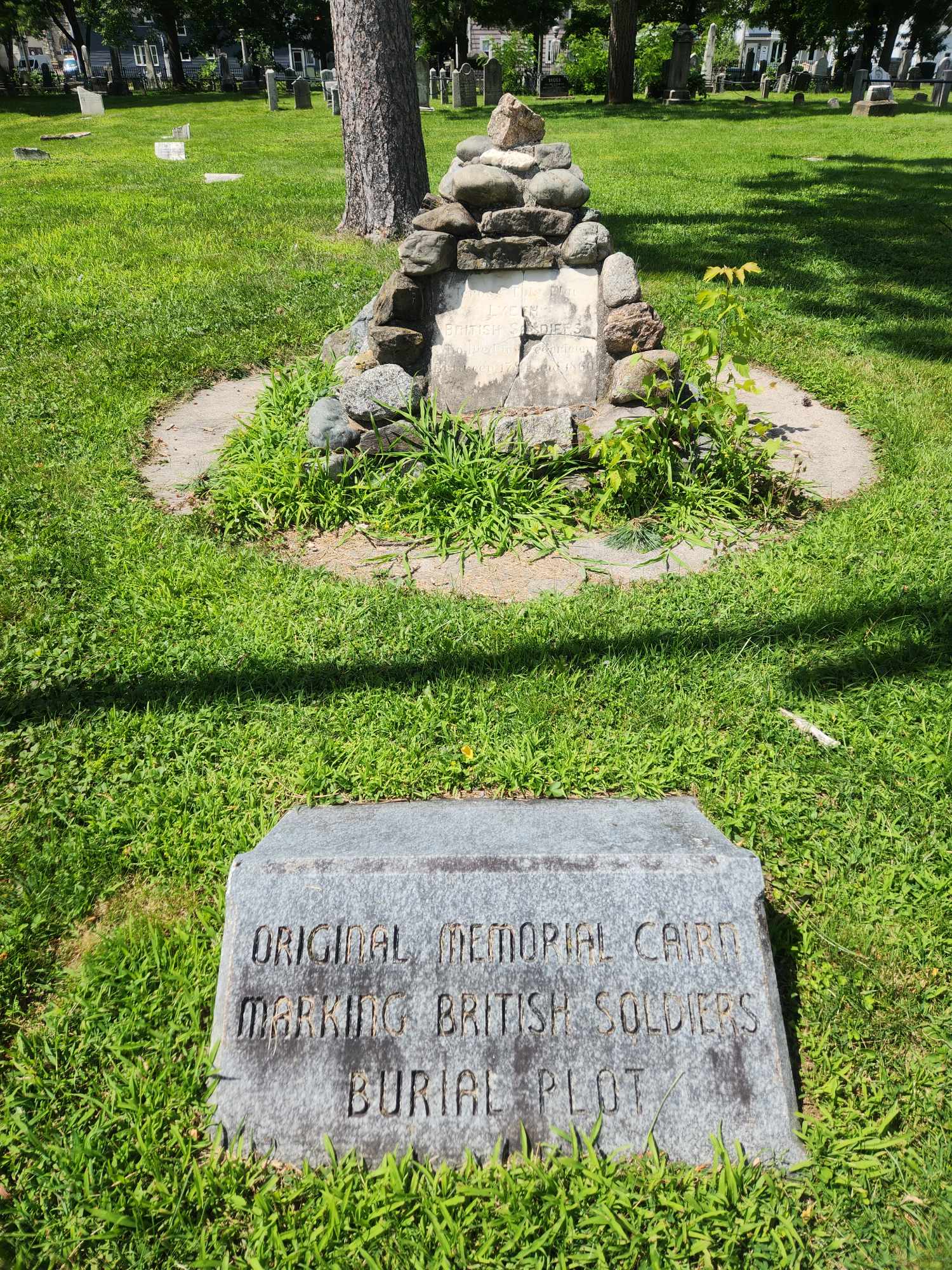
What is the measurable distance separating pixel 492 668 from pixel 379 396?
2061 millimetres

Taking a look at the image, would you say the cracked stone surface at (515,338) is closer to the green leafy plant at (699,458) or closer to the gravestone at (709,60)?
the green leafy plant at (699,458)

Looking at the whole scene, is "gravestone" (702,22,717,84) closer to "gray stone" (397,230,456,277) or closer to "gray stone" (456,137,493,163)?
"gray stone" (456,137,493,163)

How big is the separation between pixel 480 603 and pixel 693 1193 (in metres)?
2.49

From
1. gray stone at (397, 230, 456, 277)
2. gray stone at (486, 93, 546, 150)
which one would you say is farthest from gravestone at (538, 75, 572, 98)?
gray stone at (397, 230, 456, 277)

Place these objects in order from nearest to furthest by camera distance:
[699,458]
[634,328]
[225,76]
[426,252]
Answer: [699,458], [634,328], [426,252], [225,76]

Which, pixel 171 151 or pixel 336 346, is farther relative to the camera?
pixel 171 151

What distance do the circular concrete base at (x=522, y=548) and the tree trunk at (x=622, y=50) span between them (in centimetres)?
2021

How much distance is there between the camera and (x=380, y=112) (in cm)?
862

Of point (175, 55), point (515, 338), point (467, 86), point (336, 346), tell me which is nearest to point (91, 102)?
point (467, 86)

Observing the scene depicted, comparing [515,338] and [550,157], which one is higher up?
[550,157]

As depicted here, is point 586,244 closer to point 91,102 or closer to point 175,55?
point 91,102

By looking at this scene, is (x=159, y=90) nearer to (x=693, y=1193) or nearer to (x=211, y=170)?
(x=211, y=170)

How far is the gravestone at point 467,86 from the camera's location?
24.4m

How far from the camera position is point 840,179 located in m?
13.1
